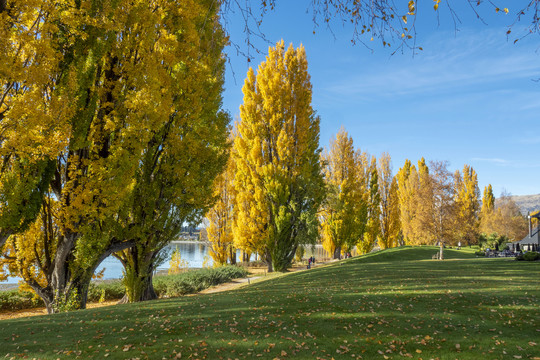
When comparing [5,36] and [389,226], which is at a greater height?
[5,36]

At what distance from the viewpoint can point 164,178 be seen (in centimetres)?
1341

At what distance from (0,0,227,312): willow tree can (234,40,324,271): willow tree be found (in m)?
7.91

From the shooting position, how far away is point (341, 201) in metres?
30.9

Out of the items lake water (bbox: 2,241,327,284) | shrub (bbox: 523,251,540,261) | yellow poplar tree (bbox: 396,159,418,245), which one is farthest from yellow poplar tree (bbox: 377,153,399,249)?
shrub (bbox: 523,251,540,261)

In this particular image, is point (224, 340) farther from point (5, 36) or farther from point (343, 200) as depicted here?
point (343, 200)

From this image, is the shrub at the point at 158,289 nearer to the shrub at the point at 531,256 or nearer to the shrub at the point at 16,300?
the shrub at the point at 16,300

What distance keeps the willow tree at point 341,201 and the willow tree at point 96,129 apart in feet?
59.9

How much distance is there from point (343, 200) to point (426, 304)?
2306 centimetres

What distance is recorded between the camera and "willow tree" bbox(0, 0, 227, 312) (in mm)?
8706

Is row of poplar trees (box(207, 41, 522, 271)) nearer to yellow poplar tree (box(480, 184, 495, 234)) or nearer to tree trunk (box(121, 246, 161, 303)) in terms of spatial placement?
tree trunk (box(121, 246, 161, 303))

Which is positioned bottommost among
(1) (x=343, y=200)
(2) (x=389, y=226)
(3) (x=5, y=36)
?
(2) (x=389, y=226)

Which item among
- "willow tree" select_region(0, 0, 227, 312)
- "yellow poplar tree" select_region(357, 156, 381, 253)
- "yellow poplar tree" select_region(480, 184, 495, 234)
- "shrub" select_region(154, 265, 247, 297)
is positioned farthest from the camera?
"yellow poplar tree" select_region(480, 184, 495, 234)

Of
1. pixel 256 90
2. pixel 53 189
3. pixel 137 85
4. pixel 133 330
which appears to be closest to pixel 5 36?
pixel 137 85

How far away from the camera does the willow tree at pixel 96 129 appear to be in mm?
8706
